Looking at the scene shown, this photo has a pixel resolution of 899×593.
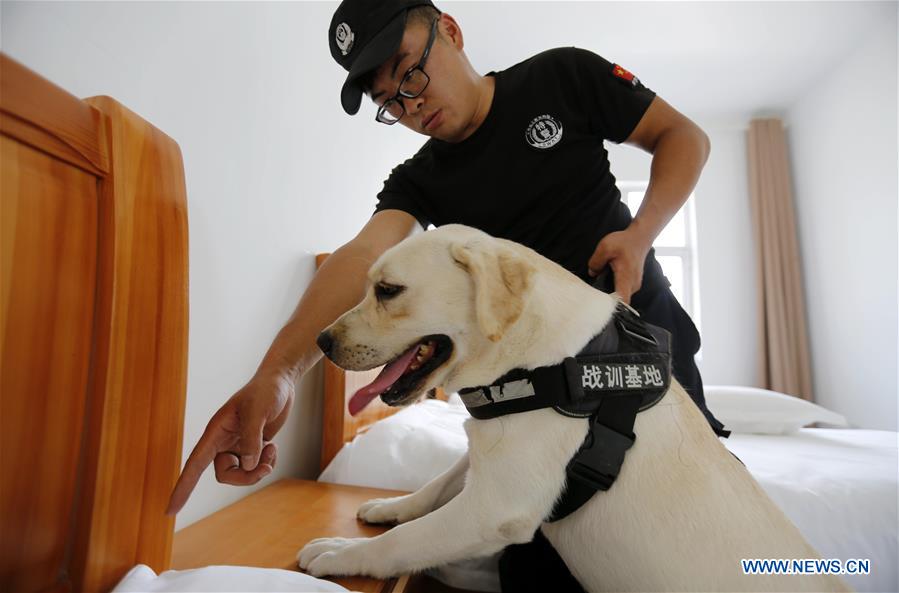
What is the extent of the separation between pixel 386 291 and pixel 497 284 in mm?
258

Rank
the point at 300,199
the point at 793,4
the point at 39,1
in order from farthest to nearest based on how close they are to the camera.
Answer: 1. the point at 793,4
2. the point at 300,199
3. the point at 39,1

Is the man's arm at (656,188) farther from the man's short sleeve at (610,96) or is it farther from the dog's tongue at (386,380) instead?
the dog's tongue at (386,380)

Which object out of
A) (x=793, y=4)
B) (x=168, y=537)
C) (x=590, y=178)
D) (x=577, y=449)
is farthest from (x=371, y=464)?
(x=793, y=4)

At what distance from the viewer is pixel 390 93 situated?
1.21m

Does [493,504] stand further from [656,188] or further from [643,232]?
[656,188]

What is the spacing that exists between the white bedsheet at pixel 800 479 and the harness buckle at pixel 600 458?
2.02 ft

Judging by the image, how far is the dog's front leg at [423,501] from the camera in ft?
3.90

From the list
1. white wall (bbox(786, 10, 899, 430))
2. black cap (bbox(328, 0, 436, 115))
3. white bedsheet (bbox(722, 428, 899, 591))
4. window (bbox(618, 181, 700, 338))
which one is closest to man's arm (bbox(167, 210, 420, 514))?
black cap (bbox(328, 0, 436, 115))

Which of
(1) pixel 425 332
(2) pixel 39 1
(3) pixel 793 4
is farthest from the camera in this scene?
(3) pixel 793 4

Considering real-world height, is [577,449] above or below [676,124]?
below

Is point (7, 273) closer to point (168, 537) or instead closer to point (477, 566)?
point (168, 537)

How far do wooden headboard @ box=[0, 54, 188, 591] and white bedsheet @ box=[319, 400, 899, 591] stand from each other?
78 centimetres

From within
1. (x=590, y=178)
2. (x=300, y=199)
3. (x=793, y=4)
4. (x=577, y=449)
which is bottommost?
(x=577, y=449)

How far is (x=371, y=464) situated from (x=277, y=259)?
790 millimetres
